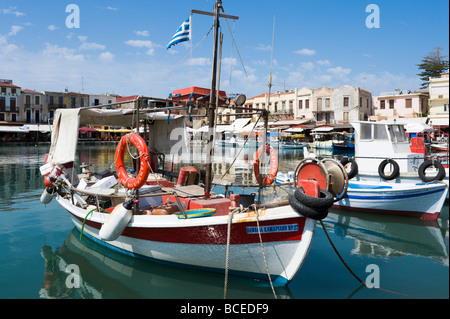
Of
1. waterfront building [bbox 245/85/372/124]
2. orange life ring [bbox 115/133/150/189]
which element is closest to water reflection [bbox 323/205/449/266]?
orange life ring [bbox 115/133/150/189]

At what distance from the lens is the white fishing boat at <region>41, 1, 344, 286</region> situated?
19.3ft

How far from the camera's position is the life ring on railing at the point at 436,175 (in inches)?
462

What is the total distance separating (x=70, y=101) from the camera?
66438mm

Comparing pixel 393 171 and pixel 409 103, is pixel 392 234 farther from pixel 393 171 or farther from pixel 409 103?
pixel 409 103

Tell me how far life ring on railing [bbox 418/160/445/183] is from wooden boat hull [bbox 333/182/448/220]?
26.2 inches

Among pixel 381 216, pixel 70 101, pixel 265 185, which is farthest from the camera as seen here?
pixel 70 101

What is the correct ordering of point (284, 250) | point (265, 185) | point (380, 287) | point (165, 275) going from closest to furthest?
point (284, 250)
point (380, 287)
point (165, 275)
point (265, 185)

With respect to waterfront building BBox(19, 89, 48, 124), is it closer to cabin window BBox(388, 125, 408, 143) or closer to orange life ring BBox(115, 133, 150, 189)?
cabin window BBox(388, 125, 408, 143)

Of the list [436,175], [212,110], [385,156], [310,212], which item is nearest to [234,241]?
[310,212]

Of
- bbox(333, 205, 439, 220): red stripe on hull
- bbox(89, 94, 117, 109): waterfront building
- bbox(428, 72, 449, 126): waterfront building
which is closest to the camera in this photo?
bbox(428, 72, 449, 126): waterfront building
